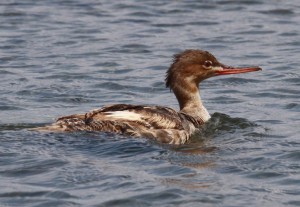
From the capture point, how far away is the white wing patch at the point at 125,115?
1176 centimetres

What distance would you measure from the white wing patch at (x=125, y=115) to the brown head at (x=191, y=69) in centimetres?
135

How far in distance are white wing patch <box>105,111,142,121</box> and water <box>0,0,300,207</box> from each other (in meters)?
0.25

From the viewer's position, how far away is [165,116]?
12062mm

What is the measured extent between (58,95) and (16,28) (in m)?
4.71

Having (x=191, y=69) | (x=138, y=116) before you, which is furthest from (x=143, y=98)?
(x=138, y=116)

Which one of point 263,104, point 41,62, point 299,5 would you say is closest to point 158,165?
point 263,104

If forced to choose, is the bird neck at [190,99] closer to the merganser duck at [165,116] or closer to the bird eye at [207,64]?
the merganser duck at [165,116]

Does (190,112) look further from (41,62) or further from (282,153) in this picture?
(41,62)

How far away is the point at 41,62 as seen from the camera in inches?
649

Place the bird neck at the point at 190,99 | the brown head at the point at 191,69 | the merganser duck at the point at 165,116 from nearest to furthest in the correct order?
1. the merganser duck at the point at 165,116
2. the brown head at the point at 191,69
3. the bird neck at the point at 190,99

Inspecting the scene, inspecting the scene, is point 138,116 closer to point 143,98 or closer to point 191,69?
point 191,69

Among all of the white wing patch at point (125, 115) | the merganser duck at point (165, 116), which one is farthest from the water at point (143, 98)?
the white wing patch at point (125, 115)

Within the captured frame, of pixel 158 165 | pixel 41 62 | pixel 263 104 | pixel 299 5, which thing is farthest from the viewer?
pixel 299 5

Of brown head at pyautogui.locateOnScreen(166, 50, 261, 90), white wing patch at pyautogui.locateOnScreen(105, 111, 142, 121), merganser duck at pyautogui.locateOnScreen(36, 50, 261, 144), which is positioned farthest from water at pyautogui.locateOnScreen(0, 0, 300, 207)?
brown head at pyautogui.locateOnScreen(166, 50, 261, 90)
